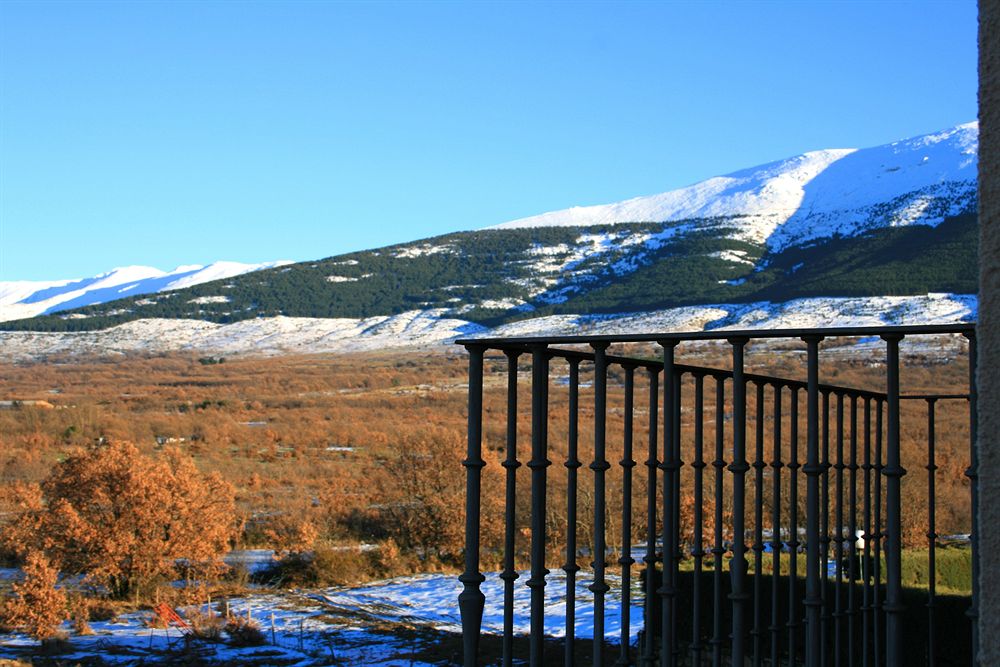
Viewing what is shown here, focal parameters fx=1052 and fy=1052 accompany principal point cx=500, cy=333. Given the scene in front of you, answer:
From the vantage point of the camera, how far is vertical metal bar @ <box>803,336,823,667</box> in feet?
7.04

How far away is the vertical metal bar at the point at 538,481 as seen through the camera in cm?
241

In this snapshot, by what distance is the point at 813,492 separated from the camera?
2.18 metres

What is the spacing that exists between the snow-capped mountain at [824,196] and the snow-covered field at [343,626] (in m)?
58.6

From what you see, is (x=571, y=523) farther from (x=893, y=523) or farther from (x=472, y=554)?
(x=893, y=523)

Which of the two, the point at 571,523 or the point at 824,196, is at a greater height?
the point at 824,196

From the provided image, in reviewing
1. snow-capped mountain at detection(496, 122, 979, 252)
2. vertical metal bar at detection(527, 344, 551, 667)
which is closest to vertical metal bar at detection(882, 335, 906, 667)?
vertical metal bar at detection(527, 344, 551, 667)

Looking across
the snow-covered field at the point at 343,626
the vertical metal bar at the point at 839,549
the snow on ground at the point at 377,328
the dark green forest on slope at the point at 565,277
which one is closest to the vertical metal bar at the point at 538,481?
the vertical metal bar at the point at 839,549

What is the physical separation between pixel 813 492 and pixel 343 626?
8.92 meters

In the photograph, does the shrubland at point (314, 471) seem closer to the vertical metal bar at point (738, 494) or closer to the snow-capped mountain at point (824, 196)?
the vertical metal bar at point (738, 494)

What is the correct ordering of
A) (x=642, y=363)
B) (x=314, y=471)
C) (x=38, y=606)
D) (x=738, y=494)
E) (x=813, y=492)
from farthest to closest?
1. (x=314, y=471)
2. (x=38, y=606)
3. (x=642, y=363)
4. (x=738, y=494)
5. (x=813, y=492)

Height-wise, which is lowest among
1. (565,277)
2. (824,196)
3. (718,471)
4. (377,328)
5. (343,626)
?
(343,626)

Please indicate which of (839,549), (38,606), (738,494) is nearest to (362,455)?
(38,606)

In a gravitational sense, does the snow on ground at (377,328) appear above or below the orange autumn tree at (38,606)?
above

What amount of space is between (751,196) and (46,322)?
57.8 metres
